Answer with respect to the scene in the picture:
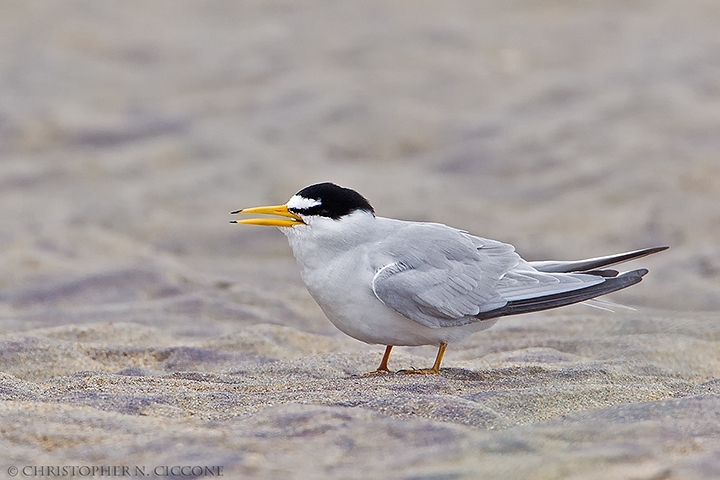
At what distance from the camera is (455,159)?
32.0ft

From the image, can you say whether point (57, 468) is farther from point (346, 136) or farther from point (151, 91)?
point (151, 91)

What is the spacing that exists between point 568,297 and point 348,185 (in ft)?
16.6

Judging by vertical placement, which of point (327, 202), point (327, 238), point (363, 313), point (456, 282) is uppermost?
point (327, 202)

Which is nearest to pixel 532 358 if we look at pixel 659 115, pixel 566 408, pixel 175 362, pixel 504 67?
pixel 566 408

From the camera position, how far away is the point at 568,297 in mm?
4207

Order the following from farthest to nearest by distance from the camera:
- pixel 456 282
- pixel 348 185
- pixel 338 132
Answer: pixel 338 132 → pixel 348 185 → pixel 456 282

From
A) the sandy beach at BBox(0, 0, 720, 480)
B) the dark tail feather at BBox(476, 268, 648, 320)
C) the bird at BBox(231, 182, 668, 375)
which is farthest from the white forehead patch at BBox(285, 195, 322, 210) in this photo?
the dark tail feather at BBox(476, 268, 648, 320)

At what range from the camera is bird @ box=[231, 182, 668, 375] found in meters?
4.17

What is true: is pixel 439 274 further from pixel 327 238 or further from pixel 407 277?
pixel 327 238

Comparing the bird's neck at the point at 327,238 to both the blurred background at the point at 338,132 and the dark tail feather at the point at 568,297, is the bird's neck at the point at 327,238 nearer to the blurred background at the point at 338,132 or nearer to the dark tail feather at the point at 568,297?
the dark tail feather at the point at 568,297

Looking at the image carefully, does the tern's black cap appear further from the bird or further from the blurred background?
the blurred background

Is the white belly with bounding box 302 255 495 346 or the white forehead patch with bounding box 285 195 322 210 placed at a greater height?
the white forehead patch with bounding box 285 195 322 210

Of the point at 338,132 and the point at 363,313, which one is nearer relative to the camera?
the point at 363,313

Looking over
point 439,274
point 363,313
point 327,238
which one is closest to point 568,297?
point 439,274
